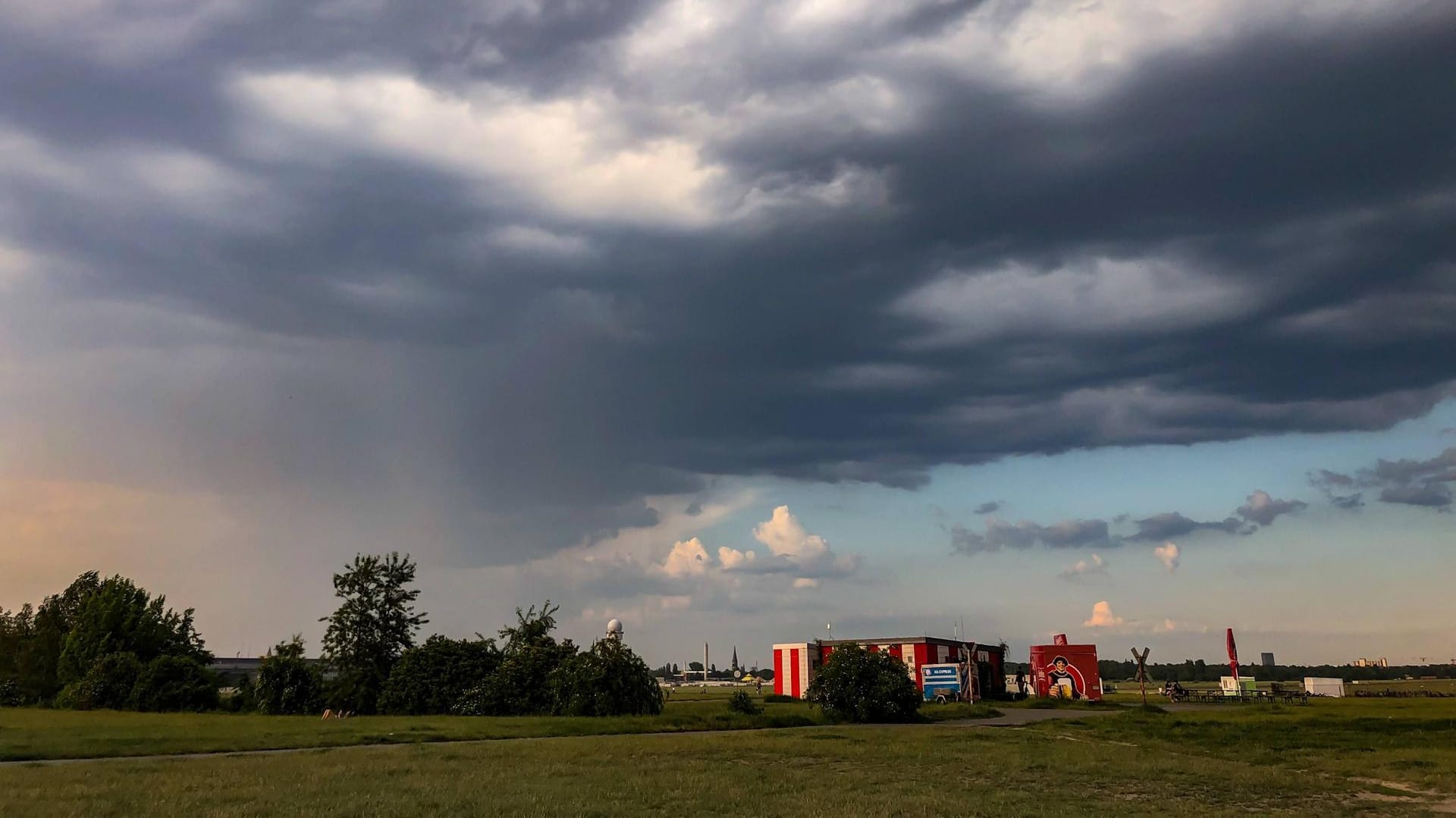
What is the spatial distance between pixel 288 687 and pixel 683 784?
48778 millimetres

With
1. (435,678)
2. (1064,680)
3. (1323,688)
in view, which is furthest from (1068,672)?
(435,678)

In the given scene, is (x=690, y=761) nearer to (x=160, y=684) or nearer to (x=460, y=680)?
(x=460, y=680)

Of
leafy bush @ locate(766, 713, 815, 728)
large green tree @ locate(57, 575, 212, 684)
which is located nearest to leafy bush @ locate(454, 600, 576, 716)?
leafy bush @ locate(766, 713, 815, 728)

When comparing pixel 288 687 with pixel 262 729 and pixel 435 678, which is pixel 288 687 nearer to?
pixel 435 678

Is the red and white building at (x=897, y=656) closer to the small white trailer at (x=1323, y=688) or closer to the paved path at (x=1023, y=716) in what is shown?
the paved path at (x=1023, y=716)

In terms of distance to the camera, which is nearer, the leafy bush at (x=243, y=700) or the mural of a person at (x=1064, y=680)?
the leafy bush at (x=243, y=700)

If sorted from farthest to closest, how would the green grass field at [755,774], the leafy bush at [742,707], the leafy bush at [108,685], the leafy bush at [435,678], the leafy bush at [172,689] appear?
the leafy bush at [108,685], the leafy bush at [172,689], the leafy bush at [435,678], the leafy bush at [742,707], the green grass field at [755,774]

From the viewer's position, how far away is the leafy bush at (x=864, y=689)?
54.4 m

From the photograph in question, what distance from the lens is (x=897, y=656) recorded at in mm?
87875

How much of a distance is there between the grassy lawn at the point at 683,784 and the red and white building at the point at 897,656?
5760 centimetres

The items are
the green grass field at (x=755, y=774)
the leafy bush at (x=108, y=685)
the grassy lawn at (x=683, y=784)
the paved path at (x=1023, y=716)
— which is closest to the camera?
the grassy lawn at (x=683, y=784)

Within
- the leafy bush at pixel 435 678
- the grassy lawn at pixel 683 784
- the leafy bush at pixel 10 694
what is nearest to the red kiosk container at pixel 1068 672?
the leafy bush at pixel 435 678

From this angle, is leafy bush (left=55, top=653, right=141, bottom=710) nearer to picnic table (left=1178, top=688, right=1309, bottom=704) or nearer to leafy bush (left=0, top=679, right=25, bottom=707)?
leafy bush (left=0, top=679, right=25, bottom=707)

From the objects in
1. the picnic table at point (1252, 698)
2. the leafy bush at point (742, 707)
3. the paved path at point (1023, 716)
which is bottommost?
the picnic table at point (1252, 698)
